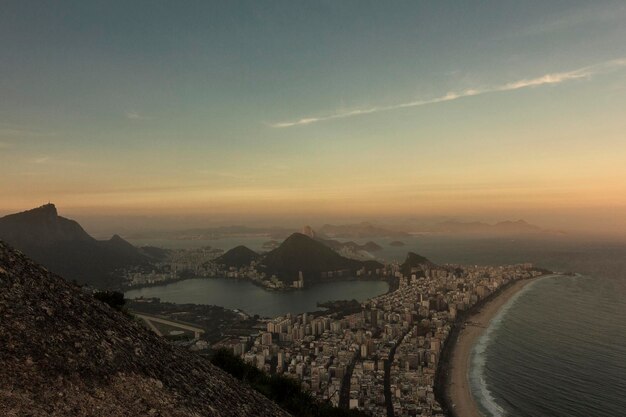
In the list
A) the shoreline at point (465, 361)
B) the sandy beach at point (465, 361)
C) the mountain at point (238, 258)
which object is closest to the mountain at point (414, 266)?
the shoreline at point (465, 361)

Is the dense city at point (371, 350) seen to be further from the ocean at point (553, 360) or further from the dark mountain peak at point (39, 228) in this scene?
the dark mountain peak at point (39, 228)

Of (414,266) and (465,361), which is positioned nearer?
(465,361)

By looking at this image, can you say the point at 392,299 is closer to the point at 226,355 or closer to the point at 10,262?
the point at 226,355

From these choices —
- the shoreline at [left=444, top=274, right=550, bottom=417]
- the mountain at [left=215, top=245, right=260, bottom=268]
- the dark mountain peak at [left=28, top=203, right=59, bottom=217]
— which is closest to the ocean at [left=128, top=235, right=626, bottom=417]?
the shoreline at [left=444, top=274, right=550, bottom=417]

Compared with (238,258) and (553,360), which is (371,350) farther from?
(238,258)

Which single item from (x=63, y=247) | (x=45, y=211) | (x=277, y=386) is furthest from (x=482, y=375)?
(x=45, y=211)

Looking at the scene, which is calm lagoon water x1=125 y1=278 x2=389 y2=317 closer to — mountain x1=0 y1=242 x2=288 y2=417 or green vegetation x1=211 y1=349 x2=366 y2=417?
green vegetation x1=211 y1=349 x2=366 y2=417

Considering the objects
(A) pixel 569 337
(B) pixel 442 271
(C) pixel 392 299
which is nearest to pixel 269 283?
(C) pixel 392 299
